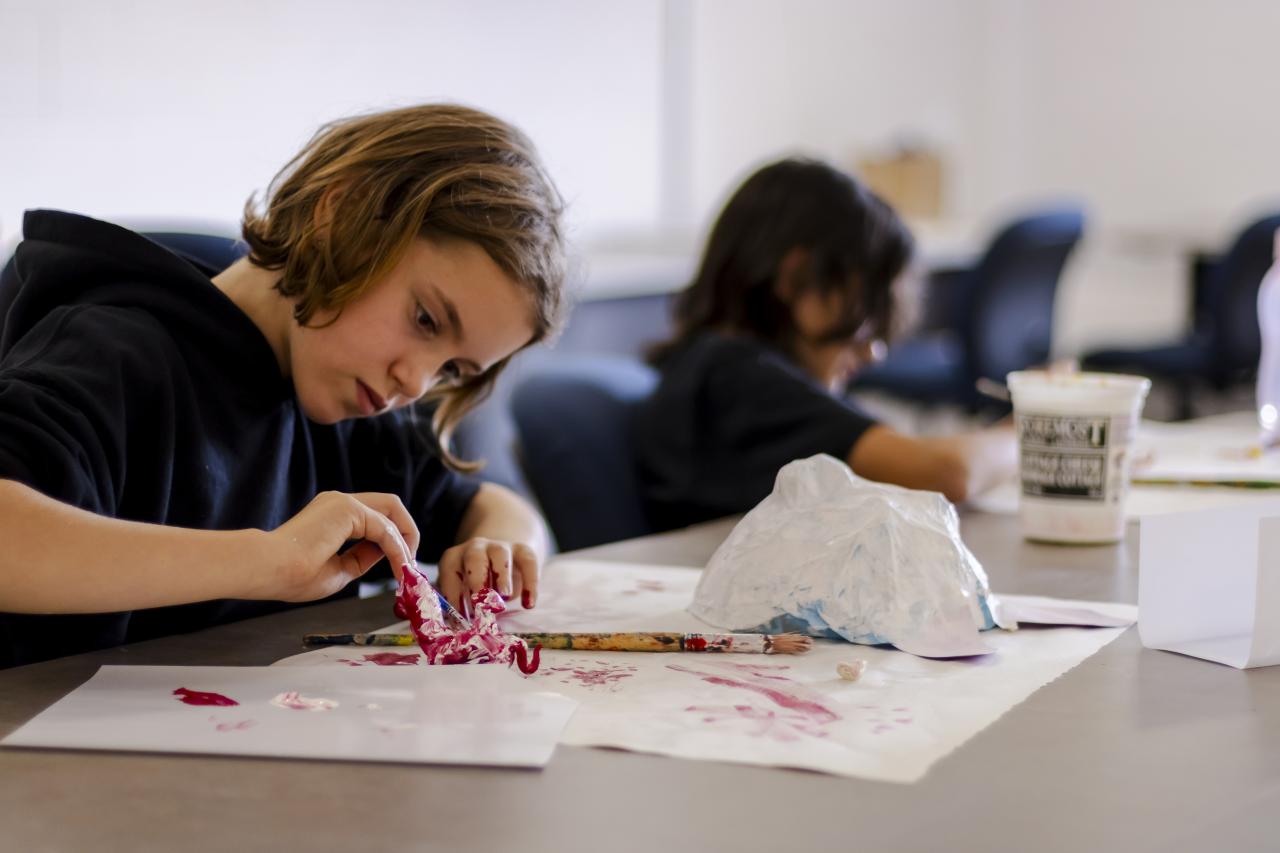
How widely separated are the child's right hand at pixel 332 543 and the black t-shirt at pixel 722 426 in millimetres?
786

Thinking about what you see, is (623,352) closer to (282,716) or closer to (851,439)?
(851,439)

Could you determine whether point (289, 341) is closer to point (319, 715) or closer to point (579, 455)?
point (319, 715)

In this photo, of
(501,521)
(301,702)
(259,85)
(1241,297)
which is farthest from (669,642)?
(1241,297)

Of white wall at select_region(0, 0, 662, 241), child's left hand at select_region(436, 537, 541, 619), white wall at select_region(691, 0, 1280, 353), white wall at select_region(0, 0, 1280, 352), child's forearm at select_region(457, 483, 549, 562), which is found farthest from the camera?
white wall at select_region(691, 0, 1280, 353)

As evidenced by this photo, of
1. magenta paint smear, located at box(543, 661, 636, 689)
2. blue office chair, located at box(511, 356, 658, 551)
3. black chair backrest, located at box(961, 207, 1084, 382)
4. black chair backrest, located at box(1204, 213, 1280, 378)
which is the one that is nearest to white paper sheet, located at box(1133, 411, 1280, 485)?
blue office chair, located at box(511, 356, 658, 551)

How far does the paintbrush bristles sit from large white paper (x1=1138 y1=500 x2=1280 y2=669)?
21cm

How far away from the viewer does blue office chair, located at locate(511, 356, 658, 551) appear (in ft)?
5.46

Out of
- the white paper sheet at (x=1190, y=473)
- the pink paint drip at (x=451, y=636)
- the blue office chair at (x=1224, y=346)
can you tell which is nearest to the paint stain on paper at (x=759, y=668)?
the pink paint drip at (x=451, y=636)

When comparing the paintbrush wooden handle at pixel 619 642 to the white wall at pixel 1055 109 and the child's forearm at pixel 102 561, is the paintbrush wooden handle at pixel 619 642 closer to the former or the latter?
the child's forearm at pixel 102 561

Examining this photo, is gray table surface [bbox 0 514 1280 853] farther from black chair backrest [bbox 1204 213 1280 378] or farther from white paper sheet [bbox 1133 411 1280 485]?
black chair backrest [bbox 1204 213 1280 378]

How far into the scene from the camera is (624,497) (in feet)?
5.64

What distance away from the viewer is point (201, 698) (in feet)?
2.44

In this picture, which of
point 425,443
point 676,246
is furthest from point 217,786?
point 676,246

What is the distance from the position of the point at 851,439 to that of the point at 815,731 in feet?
2.85
